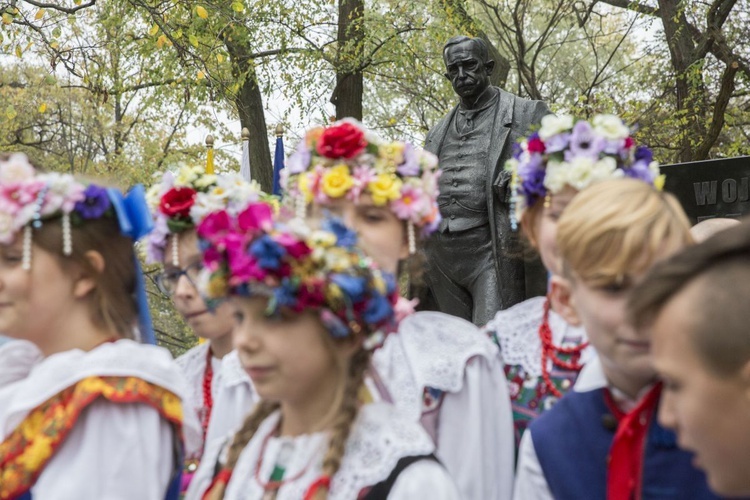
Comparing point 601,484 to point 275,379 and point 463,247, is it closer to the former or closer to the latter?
→ point 275,379

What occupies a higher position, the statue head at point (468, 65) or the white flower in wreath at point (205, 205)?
the statue head at point (468, 65)

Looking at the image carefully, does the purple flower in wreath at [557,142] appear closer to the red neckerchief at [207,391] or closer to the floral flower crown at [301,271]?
the floral flower crown at [301,271]

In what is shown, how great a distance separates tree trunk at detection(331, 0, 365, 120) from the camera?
47.1 feet

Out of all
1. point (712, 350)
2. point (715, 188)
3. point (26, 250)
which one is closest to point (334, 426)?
point (712, 350)

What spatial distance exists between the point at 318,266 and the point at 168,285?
181cm

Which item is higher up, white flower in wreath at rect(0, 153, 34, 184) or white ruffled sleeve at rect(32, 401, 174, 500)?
white flower in wreath at rect(0, 153, 34, 184)

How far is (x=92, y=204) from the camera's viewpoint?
2814 mm

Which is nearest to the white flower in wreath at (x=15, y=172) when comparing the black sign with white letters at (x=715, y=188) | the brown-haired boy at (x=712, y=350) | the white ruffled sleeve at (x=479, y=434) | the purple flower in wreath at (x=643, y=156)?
the white ruffled sleeve at (x=479, y=434)

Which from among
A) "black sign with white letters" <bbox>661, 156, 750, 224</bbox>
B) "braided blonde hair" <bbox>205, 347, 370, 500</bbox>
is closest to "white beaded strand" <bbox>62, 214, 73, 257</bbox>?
"braided blonde hair" <bbox>205, 347, 370, 500</bbox>

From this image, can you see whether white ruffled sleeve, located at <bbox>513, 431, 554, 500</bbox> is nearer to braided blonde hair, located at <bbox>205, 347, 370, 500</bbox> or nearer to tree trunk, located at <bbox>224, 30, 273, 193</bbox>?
braided blonde hair, located at <bbox>205, 347, 370, 500</bbox>

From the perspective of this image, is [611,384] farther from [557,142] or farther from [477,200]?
[477,200]

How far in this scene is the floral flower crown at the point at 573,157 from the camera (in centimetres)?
339

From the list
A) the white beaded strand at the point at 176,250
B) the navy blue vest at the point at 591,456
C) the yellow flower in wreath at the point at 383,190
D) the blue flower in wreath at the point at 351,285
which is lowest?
the navy blue vest at the point at 591,456

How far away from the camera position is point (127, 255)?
290 cm
